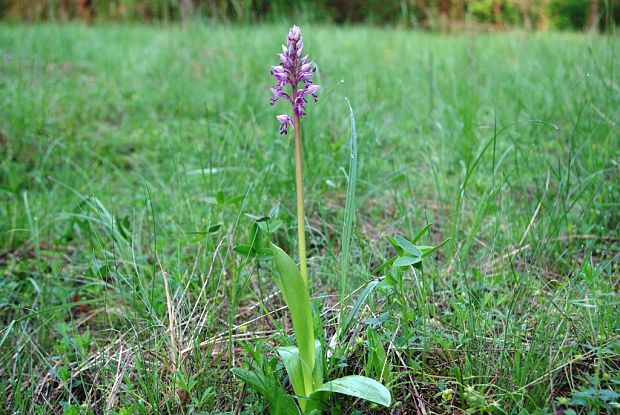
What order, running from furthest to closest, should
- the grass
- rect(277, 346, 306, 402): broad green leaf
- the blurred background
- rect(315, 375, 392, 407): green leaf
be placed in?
the blurred background → the grass → rect(277, 346, 306, 402): broad green leaf → rect(315, 375, 392, 407): green leaf

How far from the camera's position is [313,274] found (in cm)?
176

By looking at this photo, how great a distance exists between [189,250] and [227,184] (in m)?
0.38

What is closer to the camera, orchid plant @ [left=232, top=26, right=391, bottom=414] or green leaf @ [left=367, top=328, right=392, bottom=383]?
orchid plant @ [left=232, top=26, right=391, bottom=414]

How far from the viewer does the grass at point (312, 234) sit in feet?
4.31

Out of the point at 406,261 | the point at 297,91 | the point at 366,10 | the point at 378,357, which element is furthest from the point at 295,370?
the point at 366,10

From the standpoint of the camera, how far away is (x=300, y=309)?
1147 millimetres

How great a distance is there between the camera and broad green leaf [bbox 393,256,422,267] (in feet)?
4.07

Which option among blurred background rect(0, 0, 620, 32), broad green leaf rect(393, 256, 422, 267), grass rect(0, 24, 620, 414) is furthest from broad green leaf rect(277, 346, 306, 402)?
blurred background rect(0, 0, 620, 32)

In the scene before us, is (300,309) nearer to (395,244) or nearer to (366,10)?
(395,244)

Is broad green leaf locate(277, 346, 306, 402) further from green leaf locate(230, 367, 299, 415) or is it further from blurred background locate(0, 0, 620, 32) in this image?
blurred background locate(0, 0, 620, 32)

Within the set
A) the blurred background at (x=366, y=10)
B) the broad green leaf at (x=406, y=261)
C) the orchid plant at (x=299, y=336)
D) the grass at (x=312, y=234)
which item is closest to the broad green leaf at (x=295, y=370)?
the orchid plant at (x=299, y=336)

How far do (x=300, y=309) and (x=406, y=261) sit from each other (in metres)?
A: 0.28

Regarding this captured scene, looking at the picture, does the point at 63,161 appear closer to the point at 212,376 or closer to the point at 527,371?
the point at 212,376

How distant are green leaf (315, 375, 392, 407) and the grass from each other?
12 centimetres
